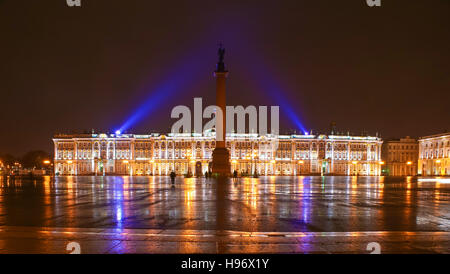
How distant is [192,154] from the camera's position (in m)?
126

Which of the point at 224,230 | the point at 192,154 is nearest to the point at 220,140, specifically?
the point at 224,230

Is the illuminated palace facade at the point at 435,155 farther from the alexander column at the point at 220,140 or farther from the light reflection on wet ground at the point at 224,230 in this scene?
the light reflection on wet ground at the point at 224,230

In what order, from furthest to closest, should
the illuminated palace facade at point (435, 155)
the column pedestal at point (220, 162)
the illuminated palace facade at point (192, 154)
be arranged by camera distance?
the illuminated palace facade at point (192, 154) < the illuminated palace facade at point (435, 155) < the column pedestal at point (220, 162)

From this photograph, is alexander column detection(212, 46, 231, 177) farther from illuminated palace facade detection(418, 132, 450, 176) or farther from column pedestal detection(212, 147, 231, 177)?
illuminated palace facade detection(418, 132, 450, 176)

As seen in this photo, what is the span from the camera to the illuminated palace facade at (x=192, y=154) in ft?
415

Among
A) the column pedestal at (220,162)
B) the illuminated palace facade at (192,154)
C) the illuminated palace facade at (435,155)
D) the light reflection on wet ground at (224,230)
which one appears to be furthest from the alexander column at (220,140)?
the illuminated palace facade at (435,155)

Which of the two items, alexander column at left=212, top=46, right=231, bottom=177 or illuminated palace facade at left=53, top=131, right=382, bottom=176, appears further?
illuminated palace facade at left=53, top=131, right=382, bottom=176

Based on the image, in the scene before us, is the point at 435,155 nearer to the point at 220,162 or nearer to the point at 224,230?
the point at 220,162

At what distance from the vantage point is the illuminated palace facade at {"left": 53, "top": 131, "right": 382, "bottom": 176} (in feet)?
415

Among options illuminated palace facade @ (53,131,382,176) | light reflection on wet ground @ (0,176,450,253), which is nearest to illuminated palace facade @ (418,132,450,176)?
illuminated palace facade @ (53,131,382,176)

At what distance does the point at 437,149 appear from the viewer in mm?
111000

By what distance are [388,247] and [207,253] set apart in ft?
12.3
